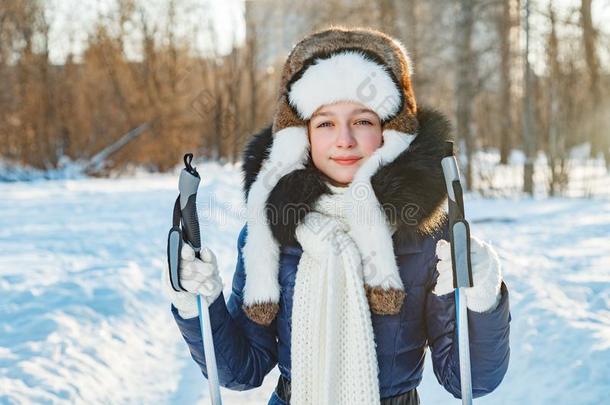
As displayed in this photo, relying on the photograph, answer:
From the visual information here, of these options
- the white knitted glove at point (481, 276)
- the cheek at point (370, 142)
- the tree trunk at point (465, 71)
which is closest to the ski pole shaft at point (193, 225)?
the cheek at point (370, 142)

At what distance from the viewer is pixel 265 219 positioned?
1.91 metres

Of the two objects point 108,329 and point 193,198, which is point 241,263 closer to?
point 193,198

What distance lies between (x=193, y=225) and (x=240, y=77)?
2854cm

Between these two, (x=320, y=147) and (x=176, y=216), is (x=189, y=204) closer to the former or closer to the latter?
(x=176, y=216)

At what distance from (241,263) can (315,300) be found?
31 cm

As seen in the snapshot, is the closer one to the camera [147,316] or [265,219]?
[265,219]

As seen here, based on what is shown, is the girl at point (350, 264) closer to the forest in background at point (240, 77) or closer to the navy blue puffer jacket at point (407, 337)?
the navy blue puffer jacket at point (407, 337)

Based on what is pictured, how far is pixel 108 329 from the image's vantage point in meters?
4.68

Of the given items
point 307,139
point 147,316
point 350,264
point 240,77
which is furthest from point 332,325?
point 240,77

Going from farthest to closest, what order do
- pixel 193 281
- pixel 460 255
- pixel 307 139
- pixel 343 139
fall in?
pixel 307 139, pixel 343 139, pixel 193 281, pixel 460 255

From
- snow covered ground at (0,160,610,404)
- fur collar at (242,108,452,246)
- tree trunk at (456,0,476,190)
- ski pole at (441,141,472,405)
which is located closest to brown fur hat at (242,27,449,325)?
fur collar at (242,108,452,246)

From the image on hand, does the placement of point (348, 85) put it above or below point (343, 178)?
above

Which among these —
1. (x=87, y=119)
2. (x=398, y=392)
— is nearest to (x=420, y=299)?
(x=398, y=392)

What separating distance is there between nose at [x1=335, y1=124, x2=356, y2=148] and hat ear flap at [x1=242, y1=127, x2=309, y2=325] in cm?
17
